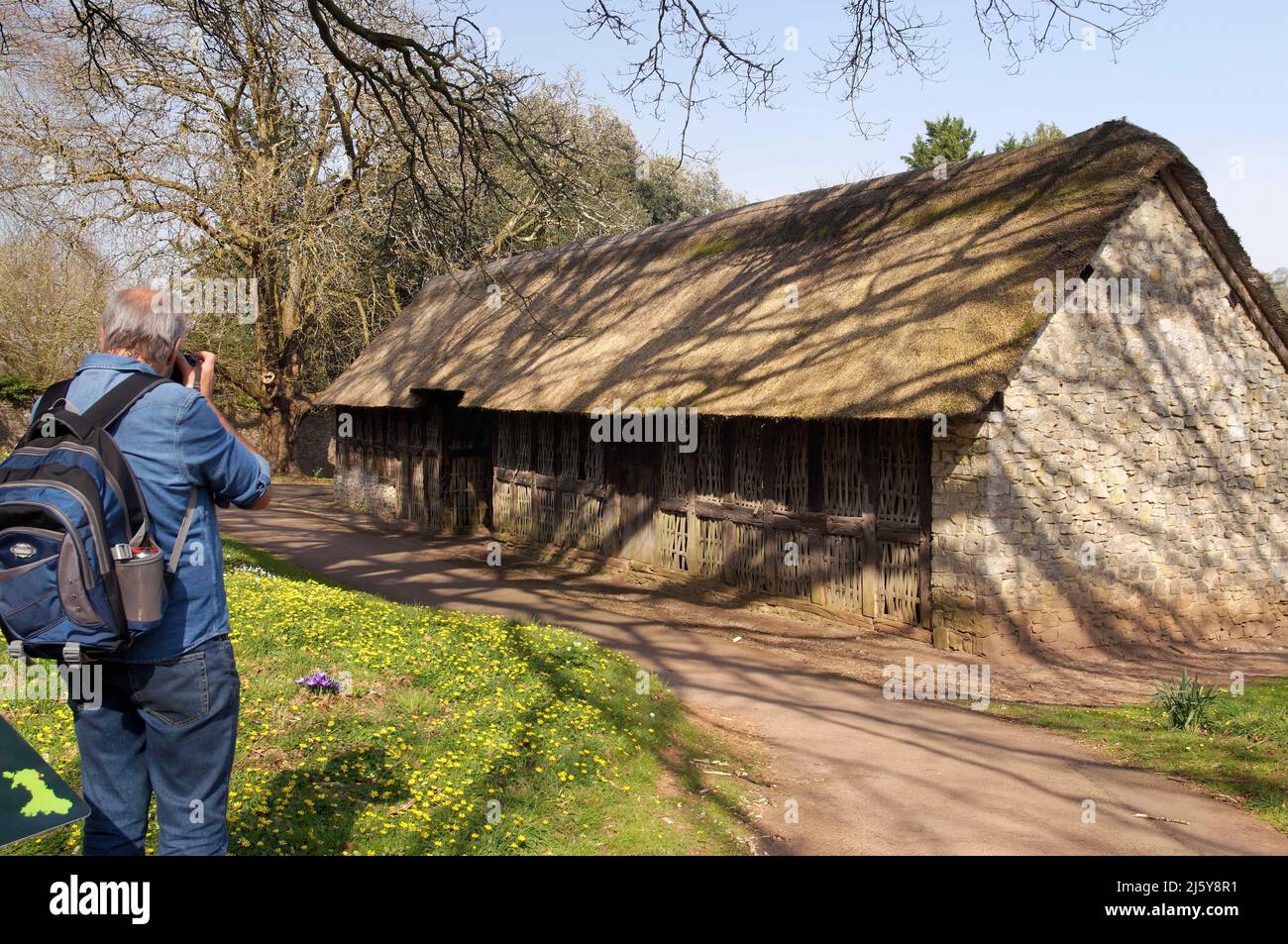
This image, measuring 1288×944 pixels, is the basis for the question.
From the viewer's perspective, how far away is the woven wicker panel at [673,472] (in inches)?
584

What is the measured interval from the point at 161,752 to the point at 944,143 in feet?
146

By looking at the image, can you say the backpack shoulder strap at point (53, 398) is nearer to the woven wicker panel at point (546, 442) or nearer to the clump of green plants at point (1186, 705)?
the clump of green plants at point (1186, 705)

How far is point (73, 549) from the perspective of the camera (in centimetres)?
283

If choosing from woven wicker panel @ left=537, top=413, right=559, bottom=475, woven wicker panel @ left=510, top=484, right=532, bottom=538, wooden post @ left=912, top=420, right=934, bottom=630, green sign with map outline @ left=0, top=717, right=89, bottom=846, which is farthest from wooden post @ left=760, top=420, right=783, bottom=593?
green sign with map outline @ left=0, top=717, right=89, bottom=846

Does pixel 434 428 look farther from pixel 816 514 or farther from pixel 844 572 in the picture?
pixel 844 572

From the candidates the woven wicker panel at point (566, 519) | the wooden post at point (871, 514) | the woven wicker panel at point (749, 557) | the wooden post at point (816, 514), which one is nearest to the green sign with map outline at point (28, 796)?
the wooden post at point (871, 514)

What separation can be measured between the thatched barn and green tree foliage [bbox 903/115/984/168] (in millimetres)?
29869

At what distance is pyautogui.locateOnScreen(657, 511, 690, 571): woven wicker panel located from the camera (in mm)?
14875

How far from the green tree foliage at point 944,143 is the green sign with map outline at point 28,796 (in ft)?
143

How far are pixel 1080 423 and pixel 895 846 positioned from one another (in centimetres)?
688

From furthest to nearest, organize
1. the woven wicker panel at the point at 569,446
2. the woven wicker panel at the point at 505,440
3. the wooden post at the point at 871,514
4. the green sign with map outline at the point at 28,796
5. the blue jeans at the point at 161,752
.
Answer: the woven wicker panel at the point at 505,440
the woven wicker panel at the point at 569,446
the wooden post at the point at 871,514
the blue jeans at the point at 161,752
the green sign with map outline at the point at 28,796

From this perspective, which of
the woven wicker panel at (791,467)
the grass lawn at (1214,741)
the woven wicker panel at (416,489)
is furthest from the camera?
the woven wicker panel at (416,489)

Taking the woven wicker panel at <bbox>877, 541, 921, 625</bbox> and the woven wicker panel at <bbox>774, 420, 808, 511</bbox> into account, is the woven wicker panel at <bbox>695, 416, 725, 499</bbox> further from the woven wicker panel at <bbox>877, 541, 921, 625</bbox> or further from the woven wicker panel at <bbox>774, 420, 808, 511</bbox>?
the woven wicker panel at <bbox>877, 541, 921, 625</bbox>
